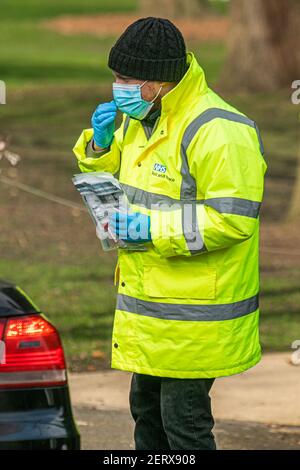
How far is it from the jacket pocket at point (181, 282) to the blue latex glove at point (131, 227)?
16cm

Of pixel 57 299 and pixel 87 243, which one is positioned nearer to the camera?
pixel 57 299

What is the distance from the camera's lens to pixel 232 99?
75.0 feet

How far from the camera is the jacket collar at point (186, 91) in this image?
4.98 m

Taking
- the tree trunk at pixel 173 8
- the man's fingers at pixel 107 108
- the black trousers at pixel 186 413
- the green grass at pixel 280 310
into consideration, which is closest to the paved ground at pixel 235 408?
the green grass at pixel 280 310

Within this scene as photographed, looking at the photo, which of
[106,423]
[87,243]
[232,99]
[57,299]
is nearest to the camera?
[106,423]

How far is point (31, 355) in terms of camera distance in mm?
5121

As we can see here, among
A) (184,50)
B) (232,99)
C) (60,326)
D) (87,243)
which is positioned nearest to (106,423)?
(60,326)

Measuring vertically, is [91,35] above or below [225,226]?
below

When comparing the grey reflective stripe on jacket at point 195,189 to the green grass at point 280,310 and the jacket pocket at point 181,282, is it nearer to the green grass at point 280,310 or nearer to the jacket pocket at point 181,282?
the jacket pocket at point 181,282

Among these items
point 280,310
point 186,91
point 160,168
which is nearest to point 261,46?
point 280,310

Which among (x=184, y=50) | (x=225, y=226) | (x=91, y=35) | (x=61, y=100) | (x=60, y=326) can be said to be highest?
(x=184, y=50)

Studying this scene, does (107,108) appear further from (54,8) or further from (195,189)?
(54,8)

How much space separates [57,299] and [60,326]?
2.72ft

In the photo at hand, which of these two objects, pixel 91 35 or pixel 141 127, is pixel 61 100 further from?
pixel 91 35
